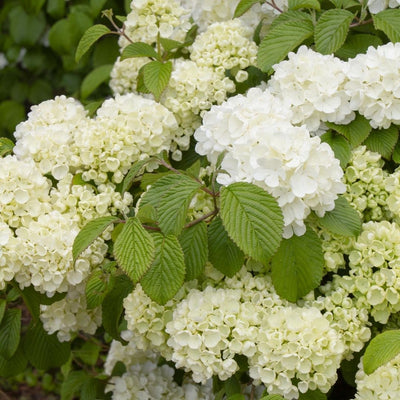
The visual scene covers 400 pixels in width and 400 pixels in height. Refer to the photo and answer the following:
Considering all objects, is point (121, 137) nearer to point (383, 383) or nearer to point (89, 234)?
point (89, 234)

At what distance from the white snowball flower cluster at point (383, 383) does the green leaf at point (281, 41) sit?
0.80 m

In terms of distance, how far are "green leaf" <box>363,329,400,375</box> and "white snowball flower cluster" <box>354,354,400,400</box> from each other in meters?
0.10

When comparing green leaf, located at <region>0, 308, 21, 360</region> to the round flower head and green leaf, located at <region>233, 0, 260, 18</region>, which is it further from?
green leaf, located at <region>233, 0, 260, 18</region>

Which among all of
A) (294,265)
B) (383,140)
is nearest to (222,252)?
(294,265)

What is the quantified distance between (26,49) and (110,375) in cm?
267

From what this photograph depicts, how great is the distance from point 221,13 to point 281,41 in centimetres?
44

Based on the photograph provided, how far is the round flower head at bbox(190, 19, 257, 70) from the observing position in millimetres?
2088

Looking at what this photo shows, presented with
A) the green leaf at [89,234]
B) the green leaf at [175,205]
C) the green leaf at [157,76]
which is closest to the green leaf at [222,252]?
the green leaf at [175,205]

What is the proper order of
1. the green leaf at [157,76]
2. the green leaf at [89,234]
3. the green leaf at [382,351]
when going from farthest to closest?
the green leaf at [157,76]
the green leaf at [89,234]
the green leaf at [382,351]

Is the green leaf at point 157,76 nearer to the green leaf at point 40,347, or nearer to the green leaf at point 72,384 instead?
the green leaf at point 40,347

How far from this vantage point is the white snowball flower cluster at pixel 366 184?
5.82ft

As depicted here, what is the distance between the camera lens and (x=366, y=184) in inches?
70.4

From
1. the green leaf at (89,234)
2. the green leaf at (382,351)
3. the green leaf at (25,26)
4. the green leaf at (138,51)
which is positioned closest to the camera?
the green leaf at (382,351)

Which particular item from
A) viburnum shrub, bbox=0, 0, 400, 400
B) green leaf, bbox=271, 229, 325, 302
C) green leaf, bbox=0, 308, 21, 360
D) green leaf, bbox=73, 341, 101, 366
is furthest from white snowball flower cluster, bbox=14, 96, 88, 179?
green leaf, bbox=73, 341, 101, 366
